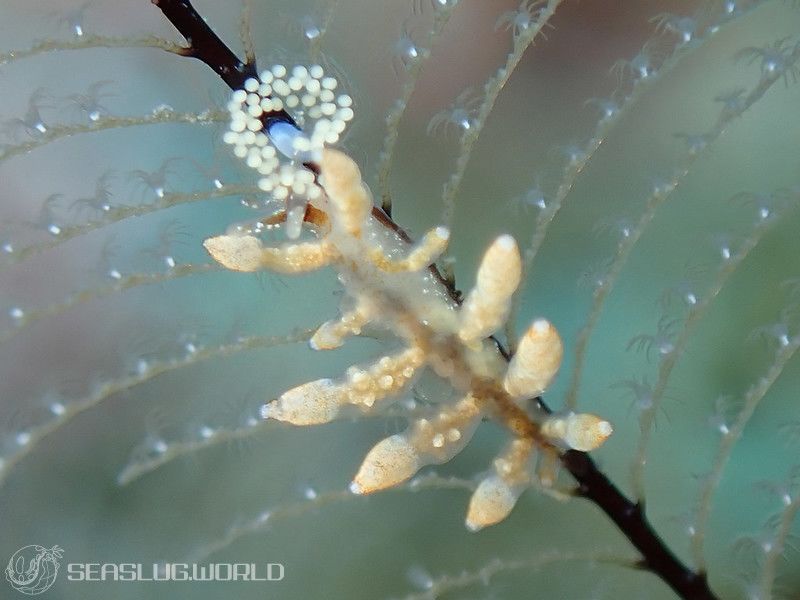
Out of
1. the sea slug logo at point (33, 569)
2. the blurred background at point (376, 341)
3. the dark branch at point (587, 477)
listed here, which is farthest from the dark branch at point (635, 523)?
the sea slug logo at point (33, 569)

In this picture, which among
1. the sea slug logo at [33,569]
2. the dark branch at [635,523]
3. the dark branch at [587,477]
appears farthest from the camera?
the sea slug logo at [33,569]

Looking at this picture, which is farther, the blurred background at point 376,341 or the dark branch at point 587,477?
the blurred background at point 376,341

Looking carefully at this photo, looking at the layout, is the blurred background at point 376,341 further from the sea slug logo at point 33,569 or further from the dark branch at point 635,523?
the dark branch at point 635,523

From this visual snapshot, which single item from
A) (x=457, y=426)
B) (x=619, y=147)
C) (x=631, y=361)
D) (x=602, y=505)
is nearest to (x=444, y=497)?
(x=631, y=361)

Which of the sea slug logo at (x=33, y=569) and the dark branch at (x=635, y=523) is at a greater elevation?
the dark branch at (x=635, y=523)

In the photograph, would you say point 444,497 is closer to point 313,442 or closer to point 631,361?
point 313,442

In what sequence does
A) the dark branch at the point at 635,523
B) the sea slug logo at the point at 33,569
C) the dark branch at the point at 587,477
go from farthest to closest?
the sea slug logo at the point at 33,569, the dark branch at the point at 635,523, the dark branch at the point at 587,477

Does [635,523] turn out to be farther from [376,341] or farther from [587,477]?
[376,341]
